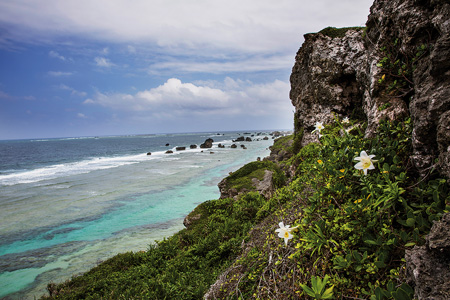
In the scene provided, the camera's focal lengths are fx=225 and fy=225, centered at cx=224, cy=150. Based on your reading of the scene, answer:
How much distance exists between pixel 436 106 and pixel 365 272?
187 centimetres

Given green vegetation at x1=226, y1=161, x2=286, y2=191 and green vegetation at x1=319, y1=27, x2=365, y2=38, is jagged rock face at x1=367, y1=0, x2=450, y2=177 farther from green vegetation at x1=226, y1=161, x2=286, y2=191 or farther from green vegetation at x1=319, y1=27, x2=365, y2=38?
green vegetation at x1=226, y1=161, x2=286, y2=191

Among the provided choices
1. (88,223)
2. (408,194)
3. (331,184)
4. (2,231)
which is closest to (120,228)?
(88,223)

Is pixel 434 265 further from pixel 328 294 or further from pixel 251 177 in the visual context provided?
pixel 251 177

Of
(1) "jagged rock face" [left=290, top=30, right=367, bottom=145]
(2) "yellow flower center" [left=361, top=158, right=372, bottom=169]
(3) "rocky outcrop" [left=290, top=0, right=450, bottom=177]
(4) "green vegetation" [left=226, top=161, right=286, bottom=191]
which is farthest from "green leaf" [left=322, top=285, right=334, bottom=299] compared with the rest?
(4) "green vegetation" [left=226, top=161, right=286, bottom=191]

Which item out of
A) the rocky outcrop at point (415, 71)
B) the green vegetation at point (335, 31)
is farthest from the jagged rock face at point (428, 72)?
the green vegetation at point (335, 31)

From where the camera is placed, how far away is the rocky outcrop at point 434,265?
1685 mm

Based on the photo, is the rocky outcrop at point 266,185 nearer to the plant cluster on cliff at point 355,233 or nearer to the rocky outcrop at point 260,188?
the rocky outcrop at point 260,188

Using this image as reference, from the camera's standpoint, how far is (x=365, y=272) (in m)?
2.33

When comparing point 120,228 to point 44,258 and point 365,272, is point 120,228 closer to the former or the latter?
point 44,258

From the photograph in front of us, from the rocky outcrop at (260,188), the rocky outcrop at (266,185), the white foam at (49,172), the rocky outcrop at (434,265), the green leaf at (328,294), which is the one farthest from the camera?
the white foam at (49,172)

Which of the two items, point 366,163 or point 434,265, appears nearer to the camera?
point 434,265

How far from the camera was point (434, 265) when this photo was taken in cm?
177

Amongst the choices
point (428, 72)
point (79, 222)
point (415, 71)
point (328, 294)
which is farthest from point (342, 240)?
point (79, 222)

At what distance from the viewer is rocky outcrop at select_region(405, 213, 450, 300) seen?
1685 mm
